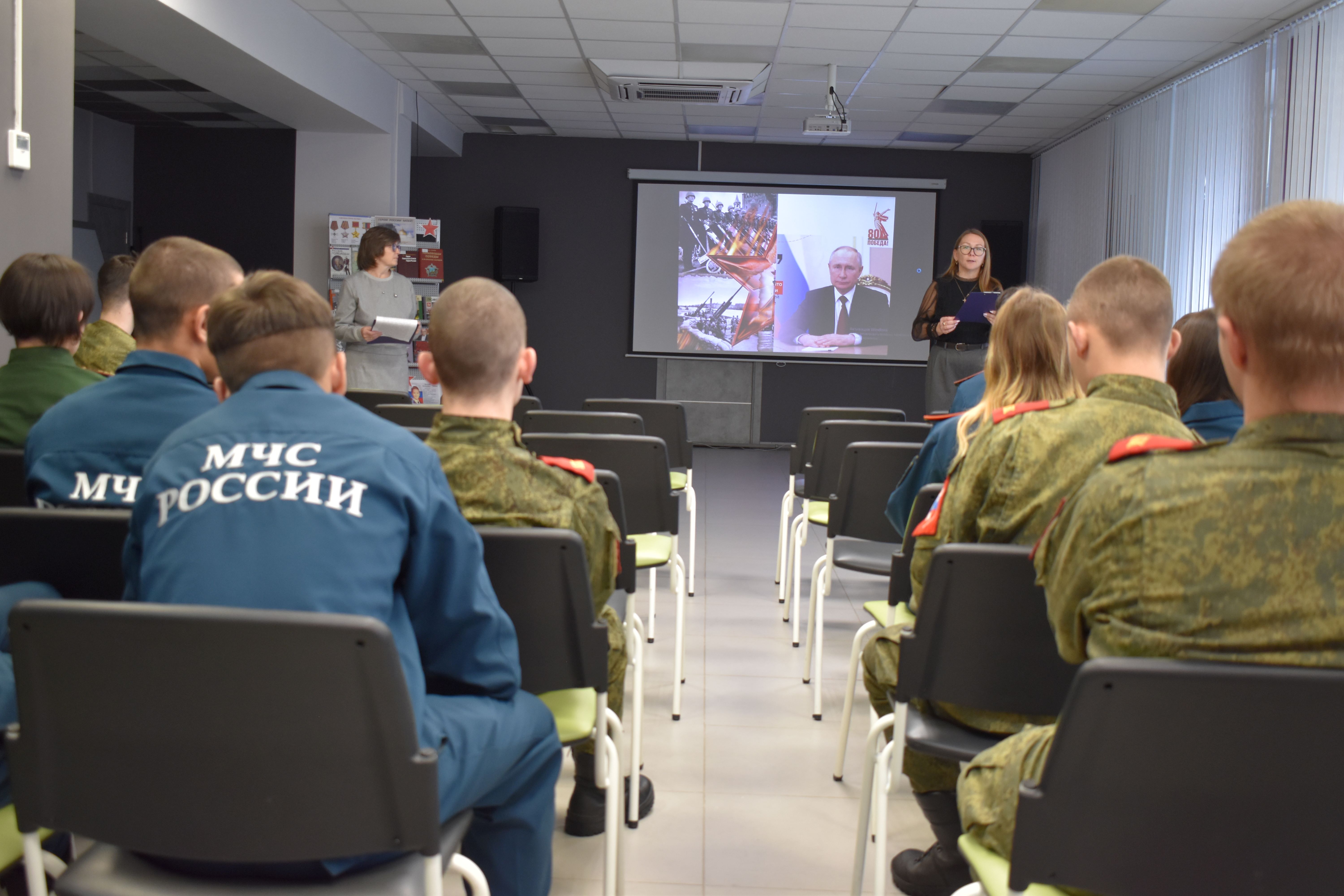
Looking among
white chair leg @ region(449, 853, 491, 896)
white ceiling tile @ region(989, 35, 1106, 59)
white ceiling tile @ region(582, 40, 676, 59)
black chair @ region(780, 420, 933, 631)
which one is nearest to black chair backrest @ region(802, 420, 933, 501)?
black chair @ region(780, 420, 933, 631)

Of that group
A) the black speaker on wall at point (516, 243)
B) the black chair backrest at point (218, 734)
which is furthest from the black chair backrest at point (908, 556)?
the black speaker on wall at point (516, 243)

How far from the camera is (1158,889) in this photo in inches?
41.4

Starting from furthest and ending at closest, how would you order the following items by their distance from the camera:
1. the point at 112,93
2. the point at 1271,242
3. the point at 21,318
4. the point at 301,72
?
the point at 112,93, the point at 301,72, the point at 21,318, the point at 1271,242

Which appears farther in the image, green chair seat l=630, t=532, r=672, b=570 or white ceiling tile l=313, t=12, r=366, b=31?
white ceiling tile l=313, t=12, r=366, b=31

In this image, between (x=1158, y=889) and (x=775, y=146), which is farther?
(x=775, y=146)

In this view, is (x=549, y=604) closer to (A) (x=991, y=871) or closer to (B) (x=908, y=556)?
(A) (x=991, y=871)

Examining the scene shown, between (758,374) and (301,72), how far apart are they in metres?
5.16

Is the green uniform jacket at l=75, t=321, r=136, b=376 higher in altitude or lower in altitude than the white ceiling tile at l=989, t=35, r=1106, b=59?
lower

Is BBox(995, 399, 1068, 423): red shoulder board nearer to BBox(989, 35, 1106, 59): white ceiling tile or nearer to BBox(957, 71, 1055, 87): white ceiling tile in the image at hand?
BBox(989, 35, 1106, 59): white ceiling tile

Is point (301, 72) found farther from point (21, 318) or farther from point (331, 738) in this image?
point (331, 738)

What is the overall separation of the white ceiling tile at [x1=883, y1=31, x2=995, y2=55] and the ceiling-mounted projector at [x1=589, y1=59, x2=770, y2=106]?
0.96 meters

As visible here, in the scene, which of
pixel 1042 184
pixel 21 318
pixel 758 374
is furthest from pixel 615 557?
pixel 1042 184

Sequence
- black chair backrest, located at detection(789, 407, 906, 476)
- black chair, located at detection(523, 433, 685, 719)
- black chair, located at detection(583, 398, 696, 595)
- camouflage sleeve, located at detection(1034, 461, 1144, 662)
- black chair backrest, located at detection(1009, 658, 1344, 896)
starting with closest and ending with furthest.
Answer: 1. black chair backrest, located at detection(1009, 658, 1344, 896)
2. camouflage sleeve, located at detection(1034, 461, 1144, 662)
3. black chair, located at detection(523, 433, 685, 719)
4. black chair, located at detection(583, 398, 696, 595)
5. black chair backrest, located at detection(789, 407, 906, 476)

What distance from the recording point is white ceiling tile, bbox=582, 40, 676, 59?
6.50 m
